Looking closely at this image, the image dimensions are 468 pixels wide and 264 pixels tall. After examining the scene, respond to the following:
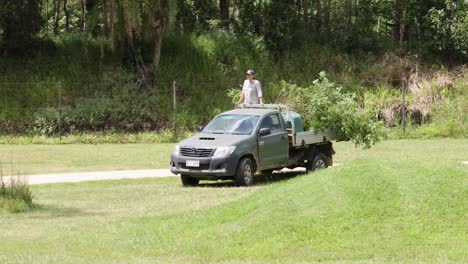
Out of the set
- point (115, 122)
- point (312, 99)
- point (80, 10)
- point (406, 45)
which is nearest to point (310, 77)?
point (406, 45)

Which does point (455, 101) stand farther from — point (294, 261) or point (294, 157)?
point (294, 261)

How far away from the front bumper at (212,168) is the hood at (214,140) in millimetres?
366

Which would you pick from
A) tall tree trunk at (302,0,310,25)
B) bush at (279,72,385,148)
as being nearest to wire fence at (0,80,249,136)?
tall tree trunk at (302,0,310,25)

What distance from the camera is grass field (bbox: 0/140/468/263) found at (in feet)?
37.0

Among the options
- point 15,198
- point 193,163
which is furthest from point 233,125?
point 15,198

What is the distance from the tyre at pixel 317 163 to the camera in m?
21.9

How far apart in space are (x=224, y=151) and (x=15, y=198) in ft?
17.2

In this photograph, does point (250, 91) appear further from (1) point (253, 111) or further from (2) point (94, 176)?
(2) point (94, 176)

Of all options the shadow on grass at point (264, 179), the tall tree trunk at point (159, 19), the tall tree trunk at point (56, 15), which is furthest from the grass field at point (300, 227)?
the tall tree trunk at point (56, 15)

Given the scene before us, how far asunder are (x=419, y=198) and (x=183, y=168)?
8.30m

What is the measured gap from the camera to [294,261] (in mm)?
10930

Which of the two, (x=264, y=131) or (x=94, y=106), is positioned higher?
(x=94, y=106)

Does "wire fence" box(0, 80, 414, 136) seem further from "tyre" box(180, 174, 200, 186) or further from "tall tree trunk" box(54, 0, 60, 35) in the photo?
"tyre" box(180, 174, 200, 186)

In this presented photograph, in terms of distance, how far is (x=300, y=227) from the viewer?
39.2ft
